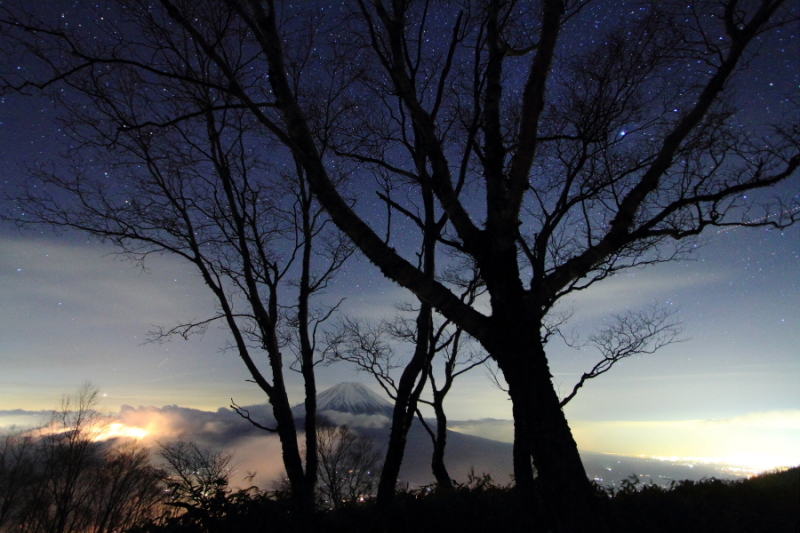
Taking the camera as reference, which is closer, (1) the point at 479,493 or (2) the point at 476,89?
(1) the point at 479,493

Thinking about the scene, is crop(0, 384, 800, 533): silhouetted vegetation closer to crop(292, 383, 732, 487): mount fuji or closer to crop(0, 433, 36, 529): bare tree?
crop(292, 383, 732, 487): mount fuji

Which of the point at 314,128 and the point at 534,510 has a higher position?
the point at 314,128

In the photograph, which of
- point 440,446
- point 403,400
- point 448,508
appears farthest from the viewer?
point 440,446

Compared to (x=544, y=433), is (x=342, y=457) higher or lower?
lower

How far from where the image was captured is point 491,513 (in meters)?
4.74

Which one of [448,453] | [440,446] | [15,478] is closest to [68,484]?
[15,478]

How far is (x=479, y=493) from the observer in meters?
5.19

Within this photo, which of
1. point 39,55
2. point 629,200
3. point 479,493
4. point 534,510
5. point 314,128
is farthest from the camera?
point 314,128

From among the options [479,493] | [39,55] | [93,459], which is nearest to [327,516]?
[479,493]

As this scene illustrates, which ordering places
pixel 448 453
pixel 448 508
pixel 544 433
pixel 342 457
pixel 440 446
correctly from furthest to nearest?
pixel 448 453, pixel 342 457, pixel 440 446, pixel 448 508, pixel 544 433

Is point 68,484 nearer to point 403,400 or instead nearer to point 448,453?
point 403,400

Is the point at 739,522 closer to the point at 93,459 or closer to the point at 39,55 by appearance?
the point at 39,55

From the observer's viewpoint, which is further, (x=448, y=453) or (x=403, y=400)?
(x=448, y=453)

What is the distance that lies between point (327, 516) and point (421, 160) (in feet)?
14.7
